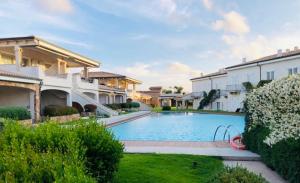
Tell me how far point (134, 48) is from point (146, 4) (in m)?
15.3

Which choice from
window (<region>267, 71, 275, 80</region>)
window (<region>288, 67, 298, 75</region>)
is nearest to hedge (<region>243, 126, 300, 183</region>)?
window (<region>288, 67, 298, 75</region>)

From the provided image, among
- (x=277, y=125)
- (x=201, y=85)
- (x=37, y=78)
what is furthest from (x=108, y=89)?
(x=277, y=125)

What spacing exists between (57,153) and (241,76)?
38.2 m

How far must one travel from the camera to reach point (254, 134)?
407 inches

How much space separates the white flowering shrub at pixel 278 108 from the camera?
830 centimetres

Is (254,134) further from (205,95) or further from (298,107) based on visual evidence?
(205,95)

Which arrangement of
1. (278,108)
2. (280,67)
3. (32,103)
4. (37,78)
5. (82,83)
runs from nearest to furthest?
(278,108), (37,78), (32,103), (82,83), (280,67)

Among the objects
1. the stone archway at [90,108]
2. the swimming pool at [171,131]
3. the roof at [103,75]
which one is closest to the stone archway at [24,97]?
the swimming pool at [171,131]

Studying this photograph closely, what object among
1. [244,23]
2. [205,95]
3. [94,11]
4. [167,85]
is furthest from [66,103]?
[167,85]

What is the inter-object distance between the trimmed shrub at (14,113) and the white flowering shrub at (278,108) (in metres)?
12.5

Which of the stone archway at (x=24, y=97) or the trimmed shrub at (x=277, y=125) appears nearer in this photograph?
the trimmed shrub at (x=277, y=125)

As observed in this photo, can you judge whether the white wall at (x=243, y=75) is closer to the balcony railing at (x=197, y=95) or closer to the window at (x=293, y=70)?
the window at (x=293, y=70)

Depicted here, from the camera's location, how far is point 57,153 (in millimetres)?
4090

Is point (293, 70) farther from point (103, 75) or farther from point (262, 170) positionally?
point (103, 75)
